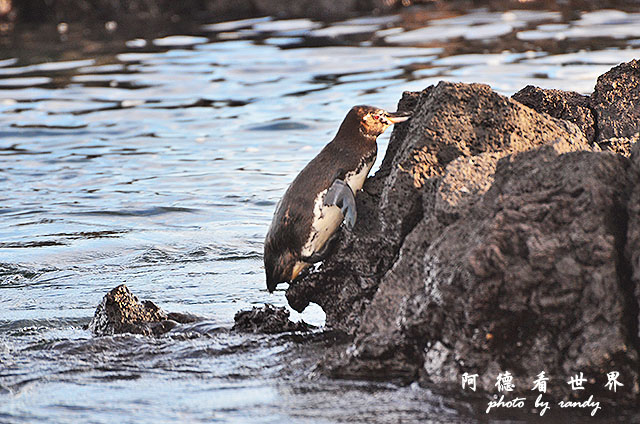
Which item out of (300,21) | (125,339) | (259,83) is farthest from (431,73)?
(125,339)

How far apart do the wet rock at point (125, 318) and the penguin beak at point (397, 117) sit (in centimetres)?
144

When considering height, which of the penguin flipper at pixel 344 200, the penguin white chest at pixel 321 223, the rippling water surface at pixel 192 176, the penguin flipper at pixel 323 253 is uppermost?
the penguin flipper at pixel 344 200

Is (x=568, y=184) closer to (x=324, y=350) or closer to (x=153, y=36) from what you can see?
(x=324, y=350)

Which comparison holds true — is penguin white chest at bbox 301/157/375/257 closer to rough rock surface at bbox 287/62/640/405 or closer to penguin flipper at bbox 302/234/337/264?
penguin flipper at bbox 302/234/337/264

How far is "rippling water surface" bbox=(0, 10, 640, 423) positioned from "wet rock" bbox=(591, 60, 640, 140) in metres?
1.73

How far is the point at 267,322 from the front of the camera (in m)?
4.63

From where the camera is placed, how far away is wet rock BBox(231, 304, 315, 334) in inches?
181

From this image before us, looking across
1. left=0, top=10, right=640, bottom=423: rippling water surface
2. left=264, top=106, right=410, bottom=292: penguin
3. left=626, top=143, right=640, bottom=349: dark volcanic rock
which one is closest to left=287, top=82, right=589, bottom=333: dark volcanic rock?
left=264, top=106, right=410, bottom=292: penguin

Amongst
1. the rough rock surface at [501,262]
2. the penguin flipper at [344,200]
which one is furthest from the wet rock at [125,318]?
the rough rock surface at [501,262]


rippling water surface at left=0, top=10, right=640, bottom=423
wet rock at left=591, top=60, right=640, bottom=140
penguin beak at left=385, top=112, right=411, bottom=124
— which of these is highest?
penguin beak at left=385, top=112, right=411, bottom=124

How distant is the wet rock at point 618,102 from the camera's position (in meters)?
4.99

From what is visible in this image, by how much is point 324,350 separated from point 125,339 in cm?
93

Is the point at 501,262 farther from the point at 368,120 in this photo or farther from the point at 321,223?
the point at 368,120

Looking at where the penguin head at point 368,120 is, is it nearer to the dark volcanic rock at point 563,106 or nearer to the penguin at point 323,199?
the penguin at point 323,199
